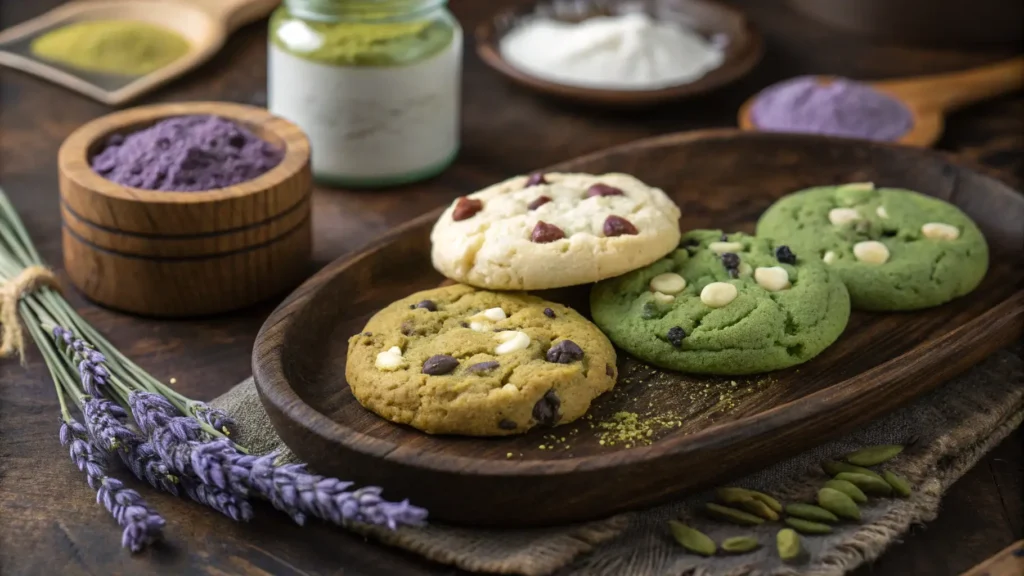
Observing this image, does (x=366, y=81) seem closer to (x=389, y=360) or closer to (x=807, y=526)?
(x=389, y=360)

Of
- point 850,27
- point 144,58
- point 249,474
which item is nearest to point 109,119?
point 144,58

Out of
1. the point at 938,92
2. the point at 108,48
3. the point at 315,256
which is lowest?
the point at 315,256

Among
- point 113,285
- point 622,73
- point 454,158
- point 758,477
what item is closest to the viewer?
point 758,477

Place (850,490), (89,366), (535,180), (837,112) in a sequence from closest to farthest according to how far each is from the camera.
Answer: (850,490) < (89,366) < (535,180) < (837,112)

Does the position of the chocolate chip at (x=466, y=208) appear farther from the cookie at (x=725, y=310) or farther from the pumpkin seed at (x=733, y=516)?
the pumpkin seed at (x=733, y=516)

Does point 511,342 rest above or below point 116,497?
above

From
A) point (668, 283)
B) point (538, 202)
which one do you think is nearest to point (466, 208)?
point (538, 202)

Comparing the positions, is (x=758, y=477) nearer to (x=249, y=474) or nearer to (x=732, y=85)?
(x=249, y=474)
